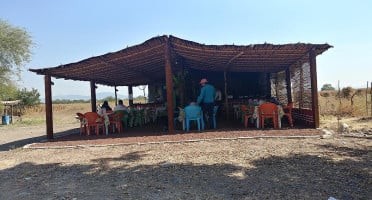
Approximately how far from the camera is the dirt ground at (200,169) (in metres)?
4.55

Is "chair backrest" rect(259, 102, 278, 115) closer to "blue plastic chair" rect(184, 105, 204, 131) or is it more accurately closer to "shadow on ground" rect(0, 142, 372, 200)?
"blue plastic chair" rect(184, 105, 204, 131)

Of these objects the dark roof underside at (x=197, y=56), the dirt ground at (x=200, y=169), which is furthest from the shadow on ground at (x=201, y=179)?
the dark roof underside at (x=197, y=56)

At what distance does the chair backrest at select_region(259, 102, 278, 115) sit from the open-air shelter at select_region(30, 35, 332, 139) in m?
1.28

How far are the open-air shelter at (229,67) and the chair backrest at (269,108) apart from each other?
1277 mm

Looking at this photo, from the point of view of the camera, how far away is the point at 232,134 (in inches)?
364

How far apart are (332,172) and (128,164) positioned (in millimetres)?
3603

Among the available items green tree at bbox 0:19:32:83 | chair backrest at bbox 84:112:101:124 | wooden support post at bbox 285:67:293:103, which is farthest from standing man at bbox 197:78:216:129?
green tree at bbox 0:19:32:83

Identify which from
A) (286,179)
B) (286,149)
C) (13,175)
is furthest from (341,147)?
(13,175)

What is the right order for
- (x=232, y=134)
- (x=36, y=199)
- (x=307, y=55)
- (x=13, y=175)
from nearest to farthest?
(x=36, y=199) → (x=13, y=175) → (x=232, y=134) → (x=307, y=55)

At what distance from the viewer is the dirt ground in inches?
179

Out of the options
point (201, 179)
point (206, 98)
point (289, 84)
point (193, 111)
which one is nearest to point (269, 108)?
point (206, 98)

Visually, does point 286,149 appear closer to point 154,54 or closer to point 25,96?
point 154,54

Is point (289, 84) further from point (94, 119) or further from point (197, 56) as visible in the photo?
point (94, 119)

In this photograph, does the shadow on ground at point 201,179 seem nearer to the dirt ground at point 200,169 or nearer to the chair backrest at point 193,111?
the dirt ground at point 200,169
